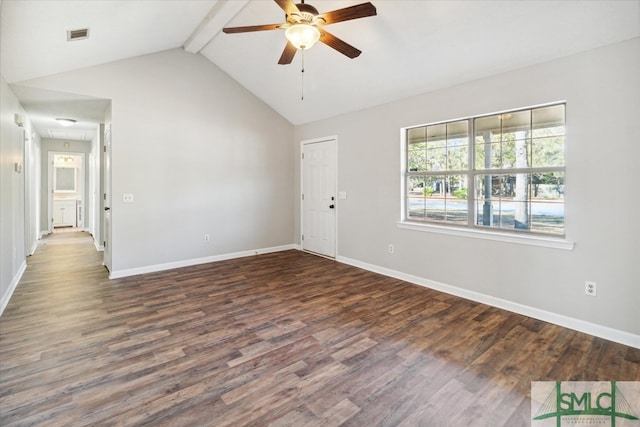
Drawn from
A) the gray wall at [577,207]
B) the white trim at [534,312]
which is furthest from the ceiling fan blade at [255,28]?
the white trim at [534,312]

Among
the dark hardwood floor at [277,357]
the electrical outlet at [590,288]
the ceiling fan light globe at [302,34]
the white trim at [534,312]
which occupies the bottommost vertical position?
the dark hardwood floor at [277,357]

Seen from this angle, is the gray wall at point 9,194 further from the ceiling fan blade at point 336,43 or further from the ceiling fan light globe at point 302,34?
the ceiling fan blade at point 336,43

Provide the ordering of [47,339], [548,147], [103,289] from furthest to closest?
[103,289] < [548,147] < [47,339]

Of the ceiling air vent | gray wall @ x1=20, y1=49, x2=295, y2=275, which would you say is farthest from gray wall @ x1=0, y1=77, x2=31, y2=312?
the ceiling air vent

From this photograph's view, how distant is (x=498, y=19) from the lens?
9.20 ft

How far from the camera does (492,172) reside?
3.54 metres

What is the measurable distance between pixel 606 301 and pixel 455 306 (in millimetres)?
1262

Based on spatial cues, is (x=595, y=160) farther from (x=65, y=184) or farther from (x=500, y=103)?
(x=65, y=184)

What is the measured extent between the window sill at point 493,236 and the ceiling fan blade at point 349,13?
2.56m

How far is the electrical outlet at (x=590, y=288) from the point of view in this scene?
9.18 ft

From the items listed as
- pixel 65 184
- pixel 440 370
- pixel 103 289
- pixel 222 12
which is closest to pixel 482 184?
pixel 440 370

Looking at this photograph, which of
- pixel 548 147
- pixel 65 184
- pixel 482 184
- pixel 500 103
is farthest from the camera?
pixel 65 184

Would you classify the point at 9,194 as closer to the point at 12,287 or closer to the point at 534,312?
the point at 12,287

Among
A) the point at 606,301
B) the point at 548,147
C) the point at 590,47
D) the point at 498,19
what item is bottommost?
the point at 606,301
